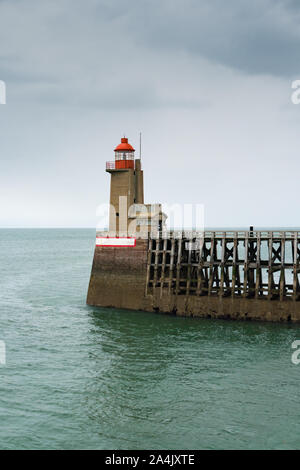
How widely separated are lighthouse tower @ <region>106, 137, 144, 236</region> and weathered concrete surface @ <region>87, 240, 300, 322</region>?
2.61 meters

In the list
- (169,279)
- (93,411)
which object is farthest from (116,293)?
(93,411)

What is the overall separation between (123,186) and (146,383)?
21.7m

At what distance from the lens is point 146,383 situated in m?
22.0

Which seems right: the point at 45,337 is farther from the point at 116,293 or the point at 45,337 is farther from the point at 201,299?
the point at 201,299

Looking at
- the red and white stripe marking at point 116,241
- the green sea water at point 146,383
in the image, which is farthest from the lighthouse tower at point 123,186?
the green sea water at point 146,383

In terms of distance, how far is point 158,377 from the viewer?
22656mm

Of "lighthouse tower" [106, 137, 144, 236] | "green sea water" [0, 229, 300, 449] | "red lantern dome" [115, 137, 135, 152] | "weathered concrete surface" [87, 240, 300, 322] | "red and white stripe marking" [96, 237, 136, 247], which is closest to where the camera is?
"green sea water" [0, 229, 300, 449]

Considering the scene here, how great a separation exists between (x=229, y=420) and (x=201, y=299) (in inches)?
667

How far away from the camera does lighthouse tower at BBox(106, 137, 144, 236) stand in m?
39.9

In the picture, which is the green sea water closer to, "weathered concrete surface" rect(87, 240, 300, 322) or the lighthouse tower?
"weathered concrete surface" rect(87, 240, 300, 322)

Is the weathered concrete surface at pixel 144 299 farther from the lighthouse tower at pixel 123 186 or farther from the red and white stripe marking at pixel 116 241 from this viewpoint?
the lighthouse tower at pixel 123 186

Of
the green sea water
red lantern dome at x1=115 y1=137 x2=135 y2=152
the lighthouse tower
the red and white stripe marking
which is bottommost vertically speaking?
the green sea water

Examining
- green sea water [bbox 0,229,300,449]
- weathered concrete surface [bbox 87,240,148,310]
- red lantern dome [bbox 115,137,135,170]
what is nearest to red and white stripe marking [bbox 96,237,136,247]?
weathered concrete surface [bbox 87,240,148,310]

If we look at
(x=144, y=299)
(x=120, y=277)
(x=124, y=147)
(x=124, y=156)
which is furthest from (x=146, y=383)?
(x=124, y=147)
